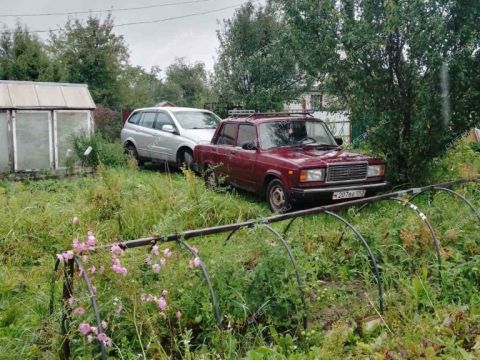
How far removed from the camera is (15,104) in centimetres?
1166

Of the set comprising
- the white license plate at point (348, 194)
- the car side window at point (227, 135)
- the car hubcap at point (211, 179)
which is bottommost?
the white license plate at point (348, 194)

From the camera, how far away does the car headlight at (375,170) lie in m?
7.86

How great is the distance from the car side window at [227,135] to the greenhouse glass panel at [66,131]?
493 centimetres

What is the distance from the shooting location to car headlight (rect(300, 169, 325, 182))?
23.6 feet

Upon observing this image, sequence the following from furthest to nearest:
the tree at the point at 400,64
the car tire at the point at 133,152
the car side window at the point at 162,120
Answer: the car tire at the point at 133,152
the car side window at the point at 162,120
the tree at the point at 400,64

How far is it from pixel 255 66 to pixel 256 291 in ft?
45.9

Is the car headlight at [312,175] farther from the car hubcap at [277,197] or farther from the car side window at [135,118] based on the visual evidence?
the car side window at [135,118]

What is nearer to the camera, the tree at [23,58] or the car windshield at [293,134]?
the car windshield at [293,134]

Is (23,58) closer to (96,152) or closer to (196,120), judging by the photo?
(96,152)

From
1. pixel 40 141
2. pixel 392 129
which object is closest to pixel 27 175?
pixel 40 141

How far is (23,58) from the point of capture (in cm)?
2069

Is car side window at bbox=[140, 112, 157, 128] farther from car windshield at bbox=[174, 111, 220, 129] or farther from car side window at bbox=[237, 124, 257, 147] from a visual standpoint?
car side window at bbox=[237, 124, 257, 147]

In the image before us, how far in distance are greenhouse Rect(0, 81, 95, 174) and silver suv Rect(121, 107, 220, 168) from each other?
1505 millimetres

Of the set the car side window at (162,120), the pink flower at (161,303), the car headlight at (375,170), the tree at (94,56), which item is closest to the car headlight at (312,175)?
the car headlight at (375,170)
